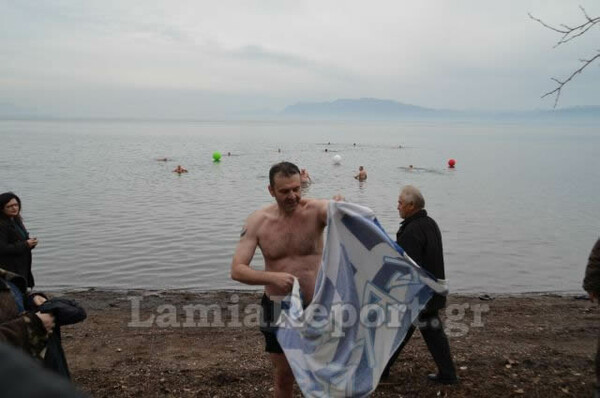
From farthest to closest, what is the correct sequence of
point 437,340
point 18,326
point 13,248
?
point 13,248 < point 437,340 < point 18,326

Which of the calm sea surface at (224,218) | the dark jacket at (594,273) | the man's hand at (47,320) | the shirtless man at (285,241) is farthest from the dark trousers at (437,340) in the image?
the calm sea surface at (224,218)

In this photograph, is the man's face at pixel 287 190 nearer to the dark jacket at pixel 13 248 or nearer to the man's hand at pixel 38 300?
the man's hand at pixel 38 300

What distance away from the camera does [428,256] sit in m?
5.91

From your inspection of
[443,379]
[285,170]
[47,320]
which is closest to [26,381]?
[47,320]

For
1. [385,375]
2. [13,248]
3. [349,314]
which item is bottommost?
[385,375]

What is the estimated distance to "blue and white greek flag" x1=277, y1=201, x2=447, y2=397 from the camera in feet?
14.5

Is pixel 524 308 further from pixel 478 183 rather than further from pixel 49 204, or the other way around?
pixel 478 183

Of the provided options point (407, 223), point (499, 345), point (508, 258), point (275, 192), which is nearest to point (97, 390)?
point (275, 192)

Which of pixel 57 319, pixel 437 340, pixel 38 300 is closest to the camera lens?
pixel 57 319

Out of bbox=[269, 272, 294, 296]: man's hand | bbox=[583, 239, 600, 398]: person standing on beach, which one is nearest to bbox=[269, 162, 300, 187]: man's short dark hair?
bbox=[269, 272, 294, 296]: man's hand

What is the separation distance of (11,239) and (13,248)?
144 millimetres

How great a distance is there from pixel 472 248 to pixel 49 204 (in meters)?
17.9

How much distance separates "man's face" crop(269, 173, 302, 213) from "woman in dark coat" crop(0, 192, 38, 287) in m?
4.77

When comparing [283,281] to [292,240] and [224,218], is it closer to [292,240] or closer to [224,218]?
[292,240]
